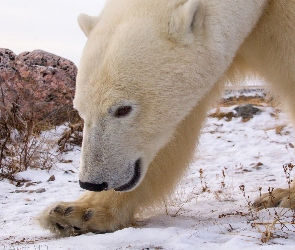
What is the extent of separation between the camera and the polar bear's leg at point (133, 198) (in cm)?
270

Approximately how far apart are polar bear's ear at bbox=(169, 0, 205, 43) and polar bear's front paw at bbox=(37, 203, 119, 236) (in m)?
1.16

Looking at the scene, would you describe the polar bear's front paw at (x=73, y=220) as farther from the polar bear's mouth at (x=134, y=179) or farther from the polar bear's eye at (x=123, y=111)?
the polar bear's eye at (x=123, y=111)

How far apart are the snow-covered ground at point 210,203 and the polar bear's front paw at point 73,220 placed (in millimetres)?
85

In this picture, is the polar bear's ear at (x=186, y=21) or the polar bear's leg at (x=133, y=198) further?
the polar bear's leg at (x=133, y=198)

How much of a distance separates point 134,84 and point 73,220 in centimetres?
91

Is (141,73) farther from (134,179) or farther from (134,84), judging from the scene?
(134,179)

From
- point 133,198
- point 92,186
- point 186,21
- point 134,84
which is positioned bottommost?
point 133,198

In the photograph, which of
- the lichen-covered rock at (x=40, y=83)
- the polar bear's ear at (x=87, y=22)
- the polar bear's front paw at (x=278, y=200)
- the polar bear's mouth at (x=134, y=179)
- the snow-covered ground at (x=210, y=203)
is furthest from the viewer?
the lichen-covered rock at (x=40, y=83)

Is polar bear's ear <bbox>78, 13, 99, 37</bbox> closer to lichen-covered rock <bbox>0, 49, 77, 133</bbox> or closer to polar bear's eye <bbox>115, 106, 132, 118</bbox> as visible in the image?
polar bear's eye <bbox>115, 106, 132, 118</bbox>

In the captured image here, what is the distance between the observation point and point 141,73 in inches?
95.0

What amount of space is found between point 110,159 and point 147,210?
86 centimetres

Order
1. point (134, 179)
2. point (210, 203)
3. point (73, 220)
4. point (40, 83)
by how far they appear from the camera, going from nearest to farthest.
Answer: point (134, 179) → point (73, 220) → point (210, 203) → point (40, 83)

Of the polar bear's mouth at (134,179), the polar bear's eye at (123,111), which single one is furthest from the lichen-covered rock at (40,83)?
the polar bear's eye at (123,111)

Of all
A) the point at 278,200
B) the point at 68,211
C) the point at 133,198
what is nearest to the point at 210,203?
the point at 278,200
